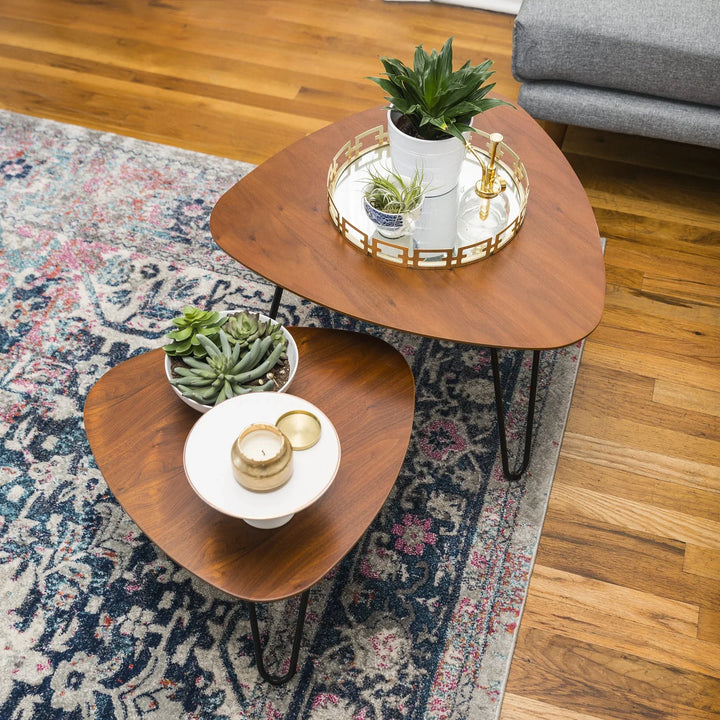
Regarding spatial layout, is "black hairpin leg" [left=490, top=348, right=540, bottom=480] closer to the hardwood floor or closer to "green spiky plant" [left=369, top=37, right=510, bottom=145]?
the hardwood floor

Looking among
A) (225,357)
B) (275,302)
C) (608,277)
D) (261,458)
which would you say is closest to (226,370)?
(225,357)

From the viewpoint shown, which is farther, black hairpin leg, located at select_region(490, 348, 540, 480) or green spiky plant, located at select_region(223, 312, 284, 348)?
black hairpin leg, located at select_region(490, 348, 540, 480)

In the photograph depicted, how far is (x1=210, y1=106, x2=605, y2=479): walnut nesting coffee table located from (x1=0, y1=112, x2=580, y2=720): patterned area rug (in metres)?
0.19

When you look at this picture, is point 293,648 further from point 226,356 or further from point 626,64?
point 626,64

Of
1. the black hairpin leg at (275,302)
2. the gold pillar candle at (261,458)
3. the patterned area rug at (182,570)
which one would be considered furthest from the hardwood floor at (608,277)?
the black hairpin leg at (275,302)

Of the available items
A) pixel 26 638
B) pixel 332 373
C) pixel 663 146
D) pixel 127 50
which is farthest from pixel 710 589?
pixel 127 50

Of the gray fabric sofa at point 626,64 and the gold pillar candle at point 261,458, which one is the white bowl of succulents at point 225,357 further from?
the gray fabric sofa at point 626,64

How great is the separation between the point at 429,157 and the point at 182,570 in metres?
0.96

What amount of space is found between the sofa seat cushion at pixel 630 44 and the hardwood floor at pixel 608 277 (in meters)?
0.36

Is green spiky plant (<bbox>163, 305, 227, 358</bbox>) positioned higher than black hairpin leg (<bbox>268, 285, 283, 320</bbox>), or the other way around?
green spiky plant (<bbox>163, 305, 227, 358</bbox>)

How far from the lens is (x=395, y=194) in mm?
1598

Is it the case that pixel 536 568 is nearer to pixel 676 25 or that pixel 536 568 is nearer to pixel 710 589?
pixel 710 589

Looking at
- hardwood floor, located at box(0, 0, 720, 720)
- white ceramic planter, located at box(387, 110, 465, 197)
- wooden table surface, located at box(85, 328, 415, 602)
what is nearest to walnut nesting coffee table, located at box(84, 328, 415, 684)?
wooden table surface, located at box(85, 328, 415, 602)

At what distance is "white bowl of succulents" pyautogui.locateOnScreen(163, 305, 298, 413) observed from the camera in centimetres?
142
